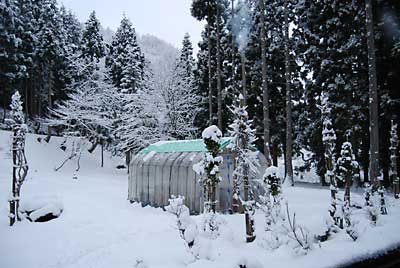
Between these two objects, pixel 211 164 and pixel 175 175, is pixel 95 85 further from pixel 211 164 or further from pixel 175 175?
pixel 211 164

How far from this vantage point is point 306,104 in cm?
1692

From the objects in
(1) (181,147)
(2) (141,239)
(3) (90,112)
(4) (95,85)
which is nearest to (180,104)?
(3) (90,112)

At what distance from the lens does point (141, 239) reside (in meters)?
6.39

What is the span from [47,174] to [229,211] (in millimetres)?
13593

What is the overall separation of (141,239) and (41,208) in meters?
4.23

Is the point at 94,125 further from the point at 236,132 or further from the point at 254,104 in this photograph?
the point at 236,132

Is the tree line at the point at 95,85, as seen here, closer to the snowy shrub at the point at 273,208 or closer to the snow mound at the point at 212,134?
the snow mound at the point at 212,134

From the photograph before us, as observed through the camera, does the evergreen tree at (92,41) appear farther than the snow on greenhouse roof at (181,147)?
Yes

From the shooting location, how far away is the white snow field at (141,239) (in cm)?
299

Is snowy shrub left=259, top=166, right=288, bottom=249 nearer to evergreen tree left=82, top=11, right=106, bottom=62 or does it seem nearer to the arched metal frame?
the arched metal frame

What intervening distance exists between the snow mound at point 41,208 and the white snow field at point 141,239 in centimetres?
16

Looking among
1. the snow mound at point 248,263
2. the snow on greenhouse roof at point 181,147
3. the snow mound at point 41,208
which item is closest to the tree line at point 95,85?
the snow on greenhouse roof at point 181,147

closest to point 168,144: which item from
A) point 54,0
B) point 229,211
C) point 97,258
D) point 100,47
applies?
point 229,211

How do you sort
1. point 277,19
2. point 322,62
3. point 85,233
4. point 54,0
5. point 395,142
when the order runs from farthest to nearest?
1. point 54,0
2. point 277,19
3. point 322,62
4. point 395,142
5. point 85,233
